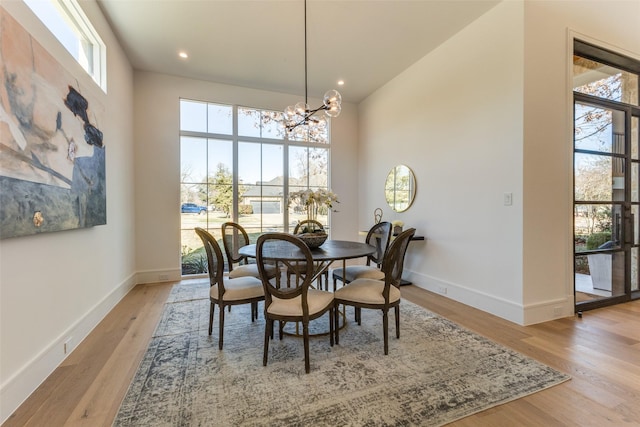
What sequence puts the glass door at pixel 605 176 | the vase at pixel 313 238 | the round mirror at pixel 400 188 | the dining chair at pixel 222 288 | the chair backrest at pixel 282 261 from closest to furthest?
1. the chair backrest at pixel 282 261
2. the dining chair at pixel 222 288
3. the vase at pixel 313 238
4. the glass door at pixel 605 176
5. the round mirror at pixel 400 188

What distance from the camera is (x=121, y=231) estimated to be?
3.66 m

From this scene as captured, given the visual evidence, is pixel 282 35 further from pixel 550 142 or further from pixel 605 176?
pixel 605 176

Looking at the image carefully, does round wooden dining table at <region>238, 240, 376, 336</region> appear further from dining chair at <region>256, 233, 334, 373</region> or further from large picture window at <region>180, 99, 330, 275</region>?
large picture window at <region>180, 99, 330, 275</region>

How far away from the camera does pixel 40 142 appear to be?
188 centimetres

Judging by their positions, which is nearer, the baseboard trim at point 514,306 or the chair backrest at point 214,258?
the chair backrest at point 214,258

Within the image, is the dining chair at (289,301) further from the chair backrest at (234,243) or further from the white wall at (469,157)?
the white wall at (469,157)

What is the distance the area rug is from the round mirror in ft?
6.87

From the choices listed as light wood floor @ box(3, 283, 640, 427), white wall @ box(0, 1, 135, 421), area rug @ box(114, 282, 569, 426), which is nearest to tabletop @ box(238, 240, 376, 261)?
area rug @ box(114, 282, 569, 426)

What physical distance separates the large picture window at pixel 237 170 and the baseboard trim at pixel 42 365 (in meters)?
2.01

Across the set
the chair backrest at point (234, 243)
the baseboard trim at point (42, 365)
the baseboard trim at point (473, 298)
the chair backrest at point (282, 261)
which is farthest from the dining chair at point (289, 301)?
the baseboard trim at point (473, 298)

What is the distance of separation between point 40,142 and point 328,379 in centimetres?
249

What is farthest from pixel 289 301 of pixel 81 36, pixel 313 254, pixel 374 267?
pixel 81 36

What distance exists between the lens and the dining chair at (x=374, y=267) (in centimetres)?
288

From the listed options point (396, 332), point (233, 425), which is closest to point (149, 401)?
point (233, 425)
